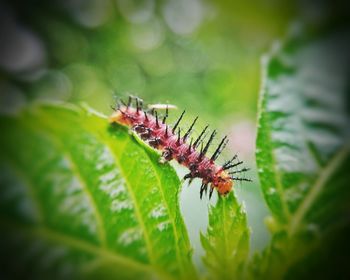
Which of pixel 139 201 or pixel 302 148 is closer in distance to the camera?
pixel 139 201

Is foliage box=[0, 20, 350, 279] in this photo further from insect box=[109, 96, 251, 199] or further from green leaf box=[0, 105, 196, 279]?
insect box=[109, 96, 251, 199]

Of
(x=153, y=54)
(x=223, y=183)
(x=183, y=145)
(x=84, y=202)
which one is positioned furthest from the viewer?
(x=153, y=54)

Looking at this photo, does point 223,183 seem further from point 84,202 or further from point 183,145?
point 84,202

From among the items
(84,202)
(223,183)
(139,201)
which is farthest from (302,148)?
(84,202)

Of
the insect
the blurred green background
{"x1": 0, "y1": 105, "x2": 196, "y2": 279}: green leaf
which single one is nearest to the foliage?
{"x1": 0, "y1": 105, "x2": 196, "y2": 279}: green leaf

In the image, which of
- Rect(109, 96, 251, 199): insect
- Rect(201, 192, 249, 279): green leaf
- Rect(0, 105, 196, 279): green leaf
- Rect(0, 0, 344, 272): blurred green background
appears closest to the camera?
Rect(0, 105, 196, 279): green leaf

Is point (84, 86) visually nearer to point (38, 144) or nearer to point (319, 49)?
point (319, 49)
